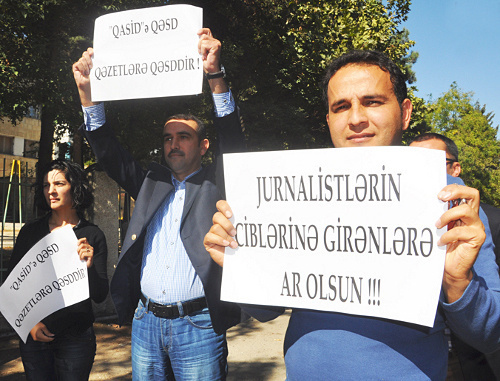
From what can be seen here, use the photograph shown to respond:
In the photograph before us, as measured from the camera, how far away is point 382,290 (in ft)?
4.63

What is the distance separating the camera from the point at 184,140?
121 inches

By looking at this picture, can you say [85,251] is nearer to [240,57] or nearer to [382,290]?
[382,290]

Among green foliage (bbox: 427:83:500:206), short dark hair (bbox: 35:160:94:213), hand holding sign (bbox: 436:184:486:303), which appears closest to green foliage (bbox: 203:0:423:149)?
short dark hair (bbox: 35:160:94:213)

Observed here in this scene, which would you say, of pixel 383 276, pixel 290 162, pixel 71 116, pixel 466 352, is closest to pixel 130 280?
pixel 290 162

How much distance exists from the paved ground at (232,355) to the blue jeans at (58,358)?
226 cm

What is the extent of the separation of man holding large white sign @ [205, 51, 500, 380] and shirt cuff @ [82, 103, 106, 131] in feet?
5.08

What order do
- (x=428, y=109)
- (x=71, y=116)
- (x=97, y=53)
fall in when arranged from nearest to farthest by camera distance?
(x=97, y=53), (x=71, y=116), (x=428, y=109)

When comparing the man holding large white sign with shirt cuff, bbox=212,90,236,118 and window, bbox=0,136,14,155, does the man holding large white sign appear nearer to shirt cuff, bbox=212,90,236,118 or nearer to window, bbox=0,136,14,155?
shirt cuff, bbox=212,90,236,118

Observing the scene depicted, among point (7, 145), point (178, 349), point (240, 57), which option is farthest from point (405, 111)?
point (7, 145)

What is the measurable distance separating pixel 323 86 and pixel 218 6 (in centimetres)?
1017

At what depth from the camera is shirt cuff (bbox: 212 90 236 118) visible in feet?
8.87

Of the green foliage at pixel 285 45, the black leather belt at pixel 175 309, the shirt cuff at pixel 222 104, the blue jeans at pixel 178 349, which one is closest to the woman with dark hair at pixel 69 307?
the blue jeans at pixel 178 349

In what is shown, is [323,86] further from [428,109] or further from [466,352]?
[428,109]

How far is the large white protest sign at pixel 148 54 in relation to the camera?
8.43 feet
